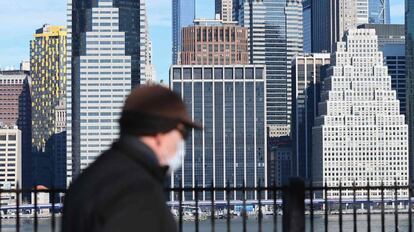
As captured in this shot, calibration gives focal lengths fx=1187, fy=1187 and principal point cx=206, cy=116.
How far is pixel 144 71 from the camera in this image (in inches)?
7338

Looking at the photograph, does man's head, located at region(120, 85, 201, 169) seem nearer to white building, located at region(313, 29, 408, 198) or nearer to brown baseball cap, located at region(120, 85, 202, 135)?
brown baseball cap, located at region(120, 85, 202, 135)

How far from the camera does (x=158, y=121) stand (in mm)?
3635

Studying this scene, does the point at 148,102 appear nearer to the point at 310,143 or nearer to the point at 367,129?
the point at 367,129

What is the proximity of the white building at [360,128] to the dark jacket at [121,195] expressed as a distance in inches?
6790

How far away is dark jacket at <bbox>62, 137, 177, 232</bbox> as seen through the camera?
3.45 meters

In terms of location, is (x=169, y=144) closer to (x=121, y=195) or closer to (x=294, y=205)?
(x=121, y=195)

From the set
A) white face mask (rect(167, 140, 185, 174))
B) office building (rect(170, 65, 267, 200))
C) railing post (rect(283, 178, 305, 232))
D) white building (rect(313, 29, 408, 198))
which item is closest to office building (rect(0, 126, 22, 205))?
office building (rect(170, 65, 267, 200))

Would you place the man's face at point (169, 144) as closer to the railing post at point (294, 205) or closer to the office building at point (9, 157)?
the railing post at point (294, 205)

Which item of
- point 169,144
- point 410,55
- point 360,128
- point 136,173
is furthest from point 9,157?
point 136,173

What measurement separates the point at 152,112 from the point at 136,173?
212 millimetres

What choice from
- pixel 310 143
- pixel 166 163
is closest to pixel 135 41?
pixel 310 143

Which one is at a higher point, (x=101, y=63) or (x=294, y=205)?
(x=101, y=63)

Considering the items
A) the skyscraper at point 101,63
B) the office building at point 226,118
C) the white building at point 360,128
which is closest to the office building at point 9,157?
the skyscraper at point 101,63

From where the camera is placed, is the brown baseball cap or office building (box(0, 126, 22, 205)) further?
office building (box(0, 126, 22, 205))
